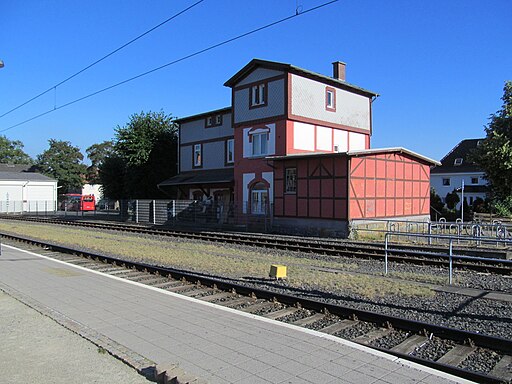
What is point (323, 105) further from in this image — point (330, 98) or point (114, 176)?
point (114, 176)

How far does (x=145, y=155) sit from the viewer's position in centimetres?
4097

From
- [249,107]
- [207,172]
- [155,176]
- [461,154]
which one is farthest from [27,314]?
[461,154]

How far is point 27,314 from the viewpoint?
681 centimetres

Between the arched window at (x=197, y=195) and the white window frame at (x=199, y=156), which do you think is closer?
the arched window at (x=197, y=195)

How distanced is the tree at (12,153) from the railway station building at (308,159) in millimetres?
83381

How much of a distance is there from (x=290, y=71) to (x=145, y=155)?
18.4 metres

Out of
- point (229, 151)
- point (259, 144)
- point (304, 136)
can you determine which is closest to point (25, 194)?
point (229, 151)

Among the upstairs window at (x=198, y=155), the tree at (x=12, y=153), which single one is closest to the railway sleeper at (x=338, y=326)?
the upstairs window at (x=198, y=155)

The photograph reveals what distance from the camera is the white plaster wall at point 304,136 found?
28719 millimetres

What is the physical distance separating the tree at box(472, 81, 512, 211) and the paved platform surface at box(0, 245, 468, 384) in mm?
21149

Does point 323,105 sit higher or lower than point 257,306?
higher

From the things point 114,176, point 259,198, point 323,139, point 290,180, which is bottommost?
point 259,198

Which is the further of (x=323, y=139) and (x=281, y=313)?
(x=323, y=139)

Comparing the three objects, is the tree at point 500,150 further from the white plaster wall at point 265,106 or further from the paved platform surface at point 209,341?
the paved platform surface at point 209,341
